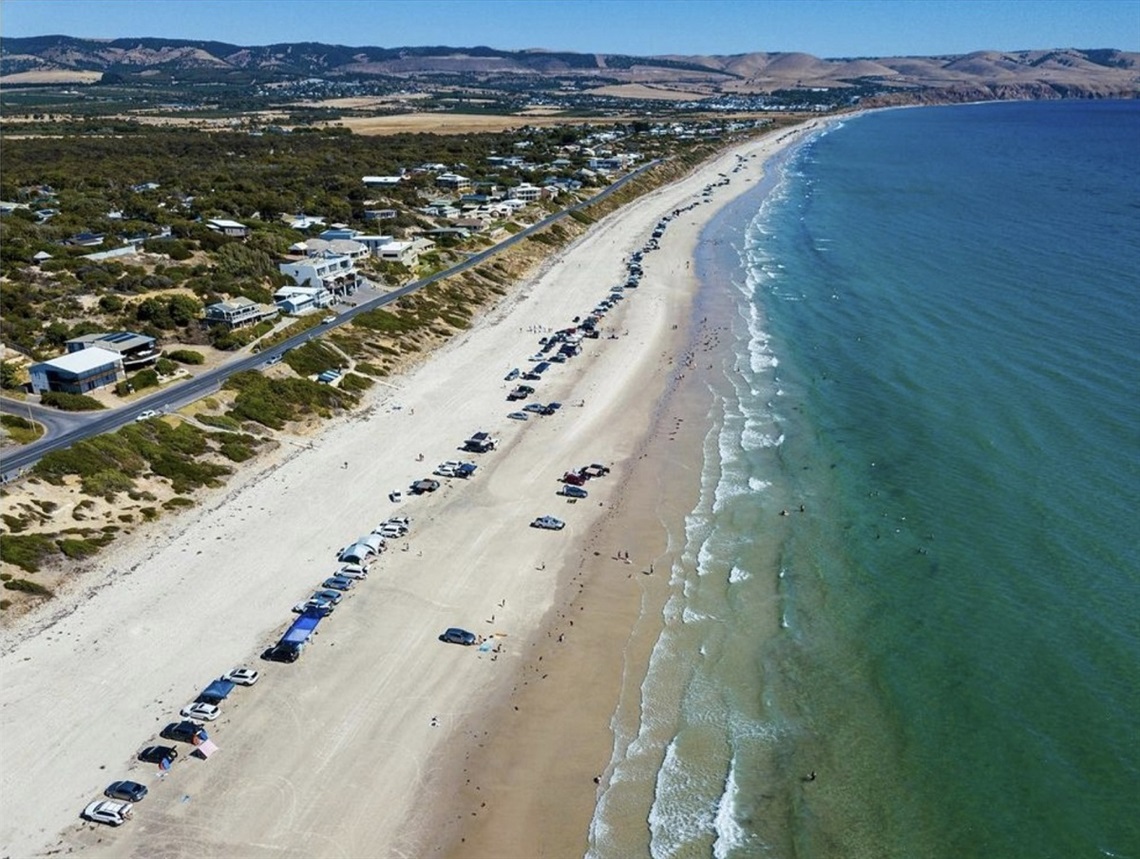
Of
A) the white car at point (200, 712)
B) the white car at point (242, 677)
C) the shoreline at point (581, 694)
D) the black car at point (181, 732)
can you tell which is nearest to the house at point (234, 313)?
the shoreline at point (581, 694)

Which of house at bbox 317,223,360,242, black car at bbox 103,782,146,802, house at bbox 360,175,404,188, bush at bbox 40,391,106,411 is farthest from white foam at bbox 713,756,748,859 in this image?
house at bbox 360,175,404,188

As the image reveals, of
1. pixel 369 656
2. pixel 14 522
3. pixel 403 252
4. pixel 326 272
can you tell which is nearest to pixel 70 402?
pixel 14 522

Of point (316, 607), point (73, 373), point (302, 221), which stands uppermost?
point (302, 221)

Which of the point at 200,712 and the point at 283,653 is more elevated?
Answer: the point at 283,653

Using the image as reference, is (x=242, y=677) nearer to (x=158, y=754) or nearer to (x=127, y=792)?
(x=158, y=754)

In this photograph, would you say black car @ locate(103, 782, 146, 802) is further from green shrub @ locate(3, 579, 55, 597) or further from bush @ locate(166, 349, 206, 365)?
bush @ locate(166, 349, 206, 365)

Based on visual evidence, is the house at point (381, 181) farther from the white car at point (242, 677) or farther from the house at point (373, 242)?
the white car at point (242, 677)

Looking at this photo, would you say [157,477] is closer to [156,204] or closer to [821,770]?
[821,770]
